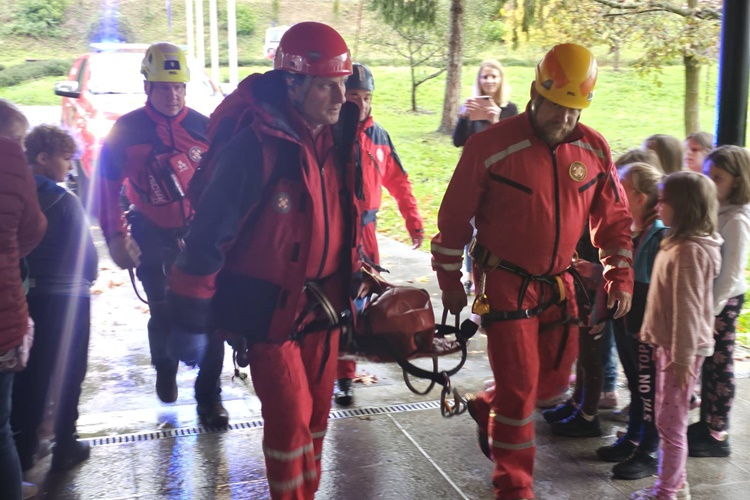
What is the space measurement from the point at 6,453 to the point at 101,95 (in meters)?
8.07

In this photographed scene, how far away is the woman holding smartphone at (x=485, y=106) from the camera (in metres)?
6.03

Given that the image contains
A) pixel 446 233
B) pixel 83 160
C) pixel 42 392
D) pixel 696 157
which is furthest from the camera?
pixel 83 160

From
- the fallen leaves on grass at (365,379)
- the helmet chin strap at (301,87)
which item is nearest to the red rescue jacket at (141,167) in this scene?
the helmet chin strap at (301,87)

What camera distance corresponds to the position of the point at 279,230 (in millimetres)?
3027

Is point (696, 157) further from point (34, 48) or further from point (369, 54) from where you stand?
point (34, 48)

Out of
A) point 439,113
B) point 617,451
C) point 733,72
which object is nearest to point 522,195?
point 617,451

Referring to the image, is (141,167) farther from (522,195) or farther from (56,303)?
(522,195)

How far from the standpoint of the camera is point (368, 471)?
419 cm

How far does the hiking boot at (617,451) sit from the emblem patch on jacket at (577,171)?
159 centimetres

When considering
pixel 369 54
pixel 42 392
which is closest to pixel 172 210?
pixel 42 392

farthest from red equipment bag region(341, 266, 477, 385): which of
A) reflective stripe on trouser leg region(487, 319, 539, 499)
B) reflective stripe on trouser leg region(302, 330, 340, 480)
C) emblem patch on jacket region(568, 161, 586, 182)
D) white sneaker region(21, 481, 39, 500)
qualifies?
white sneaker region(21, 481, 39, 500)

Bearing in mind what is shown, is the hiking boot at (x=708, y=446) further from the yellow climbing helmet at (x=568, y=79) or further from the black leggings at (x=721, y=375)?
the yellow climbing helmet at (x=568, y=79)

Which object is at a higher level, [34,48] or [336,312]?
[34,48]

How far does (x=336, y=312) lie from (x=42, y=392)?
→ 1.74 m
